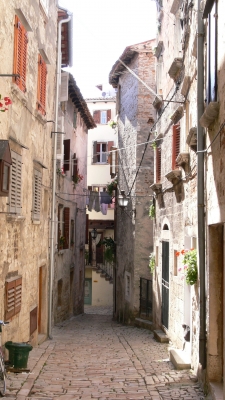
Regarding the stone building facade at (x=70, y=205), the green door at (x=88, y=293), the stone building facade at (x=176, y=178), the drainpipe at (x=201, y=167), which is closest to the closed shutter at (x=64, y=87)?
the stone building facade at (x=70, y=205)

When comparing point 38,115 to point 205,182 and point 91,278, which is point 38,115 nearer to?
point 205,182

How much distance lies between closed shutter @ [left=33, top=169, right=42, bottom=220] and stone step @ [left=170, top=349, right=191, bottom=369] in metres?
4.54

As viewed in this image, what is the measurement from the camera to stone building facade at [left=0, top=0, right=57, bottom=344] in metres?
9.05

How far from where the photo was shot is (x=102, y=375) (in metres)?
8.83

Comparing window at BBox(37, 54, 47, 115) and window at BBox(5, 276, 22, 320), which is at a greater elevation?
window at BBox(37, 54, 47, 115)

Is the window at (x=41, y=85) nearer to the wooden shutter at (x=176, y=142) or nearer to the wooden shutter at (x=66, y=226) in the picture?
the wooden shutter at (x=176, y=142)

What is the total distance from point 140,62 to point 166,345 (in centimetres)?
1145

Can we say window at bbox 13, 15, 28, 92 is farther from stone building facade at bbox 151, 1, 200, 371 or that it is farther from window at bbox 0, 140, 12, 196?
stone building facade at bbox 151, 1, 200, 371

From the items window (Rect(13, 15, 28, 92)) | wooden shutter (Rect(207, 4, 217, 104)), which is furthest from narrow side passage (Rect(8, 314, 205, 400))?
window (Rect(13, 15, 28, 92))

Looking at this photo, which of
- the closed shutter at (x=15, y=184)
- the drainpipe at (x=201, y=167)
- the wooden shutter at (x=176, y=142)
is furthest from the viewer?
the wooden shutter at (x=176, y=142)

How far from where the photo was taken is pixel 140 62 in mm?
19812

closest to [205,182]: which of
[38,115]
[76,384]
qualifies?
[76,384]

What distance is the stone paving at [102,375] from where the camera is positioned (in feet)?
24.4

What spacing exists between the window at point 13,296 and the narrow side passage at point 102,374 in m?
1.05
